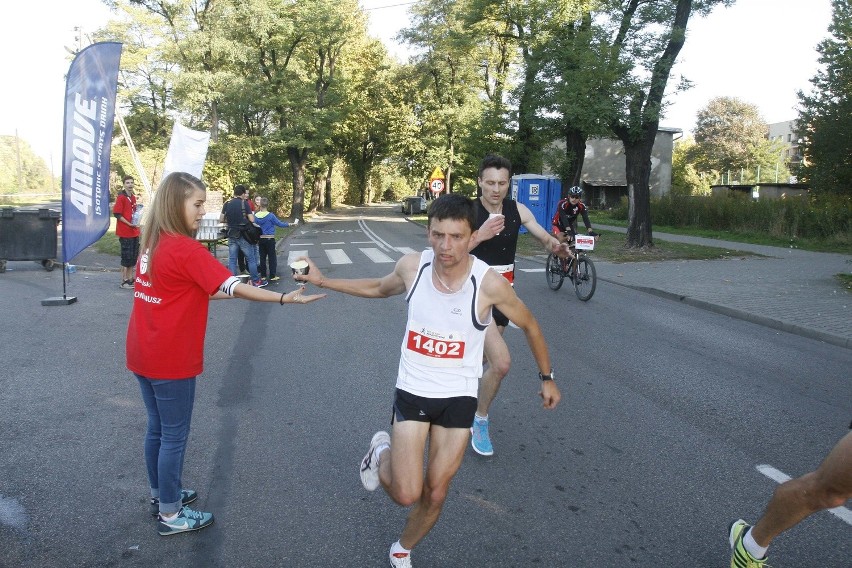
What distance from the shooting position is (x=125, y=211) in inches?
428

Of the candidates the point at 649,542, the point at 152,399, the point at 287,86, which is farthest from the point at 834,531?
the point at 287,86

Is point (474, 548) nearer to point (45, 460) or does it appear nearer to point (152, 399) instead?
point (152, 399)

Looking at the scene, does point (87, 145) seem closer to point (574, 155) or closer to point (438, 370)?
point (438, 370)

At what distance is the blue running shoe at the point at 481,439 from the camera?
4.25m

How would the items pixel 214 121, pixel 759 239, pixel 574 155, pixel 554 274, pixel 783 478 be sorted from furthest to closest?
pixel 214 121 < pixel 574 155 < pixel 759 239 < pixel 554 274 < pixel 783 478

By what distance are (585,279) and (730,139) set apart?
2681 inches

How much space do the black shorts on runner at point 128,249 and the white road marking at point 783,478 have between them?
1004 cm

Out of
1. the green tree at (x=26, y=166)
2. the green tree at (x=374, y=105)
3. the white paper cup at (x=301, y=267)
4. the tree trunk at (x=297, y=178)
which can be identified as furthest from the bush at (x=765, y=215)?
the green tree at (x=26, y=166)

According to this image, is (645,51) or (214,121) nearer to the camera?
(645,51)

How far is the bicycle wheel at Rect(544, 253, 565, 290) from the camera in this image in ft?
37.8

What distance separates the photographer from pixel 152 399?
3205 mm

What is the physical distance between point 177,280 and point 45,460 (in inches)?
78.4

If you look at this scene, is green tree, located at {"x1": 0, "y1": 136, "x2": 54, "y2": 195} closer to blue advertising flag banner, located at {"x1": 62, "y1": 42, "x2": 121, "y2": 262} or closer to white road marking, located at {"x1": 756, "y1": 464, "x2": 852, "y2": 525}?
blue advertising flag banner, located at {"x1": 62, "y1": 42, "x2": 121, "y2": 262}

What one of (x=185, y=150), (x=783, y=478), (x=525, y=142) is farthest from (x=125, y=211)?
(x=525, y=142)
